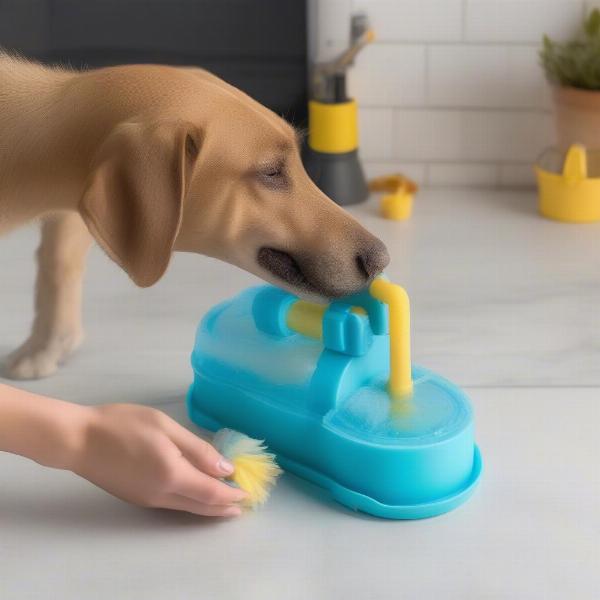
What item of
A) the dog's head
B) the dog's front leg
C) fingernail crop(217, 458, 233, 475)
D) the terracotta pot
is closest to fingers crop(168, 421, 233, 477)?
fingernail crop(217, 458, 233, 475)

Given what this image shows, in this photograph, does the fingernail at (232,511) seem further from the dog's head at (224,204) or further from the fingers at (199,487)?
the dog's head at (224,204)

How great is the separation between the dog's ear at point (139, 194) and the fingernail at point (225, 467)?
154 mm

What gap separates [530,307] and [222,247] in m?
0.50

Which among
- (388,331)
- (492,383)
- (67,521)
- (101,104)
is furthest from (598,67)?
(67,521)

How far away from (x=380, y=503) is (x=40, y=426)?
26cm

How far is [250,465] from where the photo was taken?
0.87 metres

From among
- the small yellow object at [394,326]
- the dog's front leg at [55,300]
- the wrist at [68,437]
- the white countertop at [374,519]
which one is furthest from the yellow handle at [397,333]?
the dog's front leg at [55,300]

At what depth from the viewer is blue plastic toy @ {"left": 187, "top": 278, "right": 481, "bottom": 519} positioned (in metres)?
0.85

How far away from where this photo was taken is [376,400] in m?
0.87

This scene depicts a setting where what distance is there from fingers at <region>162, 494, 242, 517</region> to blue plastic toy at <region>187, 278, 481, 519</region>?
0.09m

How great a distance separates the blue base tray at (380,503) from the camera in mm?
855

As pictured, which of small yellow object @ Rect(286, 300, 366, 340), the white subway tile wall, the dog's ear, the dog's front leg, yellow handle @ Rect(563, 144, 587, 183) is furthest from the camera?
the white subway tile wall

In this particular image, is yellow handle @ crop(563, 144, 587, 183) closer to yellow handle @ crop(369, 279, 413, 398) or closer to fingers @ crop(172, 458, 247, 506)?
yellow handle @ crop(369, 279, 413, 398)

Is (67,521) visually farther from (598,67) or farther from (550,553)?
(598,67)
